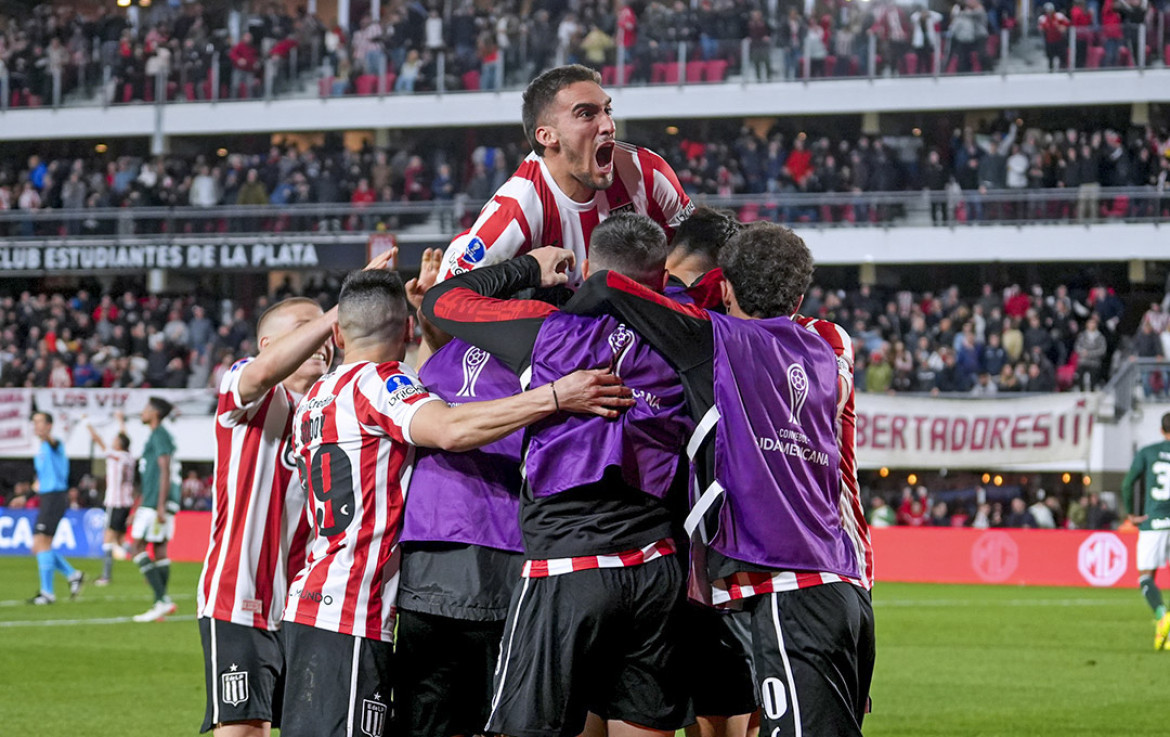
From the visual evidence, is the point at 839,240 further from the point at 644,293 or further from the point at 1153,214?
the point at 644,293

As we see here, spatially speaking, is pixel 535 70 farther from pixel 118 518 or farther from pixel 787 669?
pixel 787 669

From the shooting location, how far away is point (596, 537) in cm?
500

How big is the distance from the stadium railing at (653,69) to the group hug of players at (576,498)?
28.6m

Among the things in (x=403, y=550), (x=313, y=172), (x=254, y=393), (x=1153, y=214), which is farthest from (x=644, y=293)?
(x=313, y=172)

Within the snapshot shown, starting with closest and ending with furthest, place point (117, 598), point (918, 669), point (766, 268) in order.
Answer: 1. point (766, 268)
2. point (918, 669)
3. point (117, 598)

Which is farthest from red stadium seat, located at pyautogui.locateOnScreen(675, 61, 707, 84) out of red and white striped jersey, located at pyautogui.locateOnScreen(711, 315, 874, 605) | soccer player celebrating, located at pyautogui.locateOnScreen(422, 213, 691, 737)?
soccer player celebrating, located at pyautogui.locateOnScreen(422, 213, 691, 737)

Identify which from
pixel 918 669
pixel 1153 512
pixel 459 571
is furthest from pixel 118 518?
pixel 459 571

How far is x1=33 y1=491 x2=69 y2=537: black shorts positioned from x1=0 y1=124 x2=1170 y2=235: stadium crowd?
15499 mm

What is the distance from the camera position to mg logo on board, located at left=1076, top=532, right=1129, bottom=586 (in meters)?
23.2

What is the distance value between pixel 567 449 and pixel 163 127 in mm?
35834

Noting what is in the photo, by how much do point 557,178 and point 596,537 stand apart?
1639 millimetres

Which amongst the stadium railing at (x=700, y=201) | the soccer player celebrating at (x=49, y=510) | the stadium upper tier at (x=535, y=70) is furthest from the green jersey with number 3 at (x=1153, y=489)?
the stadium upper tier at (x=535, y=70)

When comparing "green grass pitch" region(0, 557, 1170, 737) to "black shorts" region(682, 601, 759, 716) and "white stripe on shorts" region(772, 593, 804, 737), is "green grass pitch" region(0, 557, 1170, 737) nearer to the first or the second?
"black shorts" region(682, 601, 759, 716)

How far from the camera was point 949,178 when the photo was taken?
32906 millimetres
